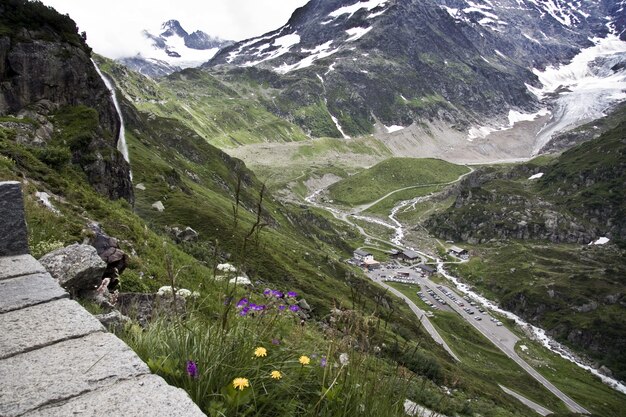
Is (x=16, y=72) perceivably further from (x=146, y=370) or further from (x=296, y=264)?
(x=146, y=370)

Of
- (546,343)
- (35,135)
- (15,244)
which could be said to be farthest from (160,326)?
(546,343)

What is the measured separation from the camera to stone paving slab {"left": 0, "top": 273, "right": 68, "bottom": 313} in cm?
479

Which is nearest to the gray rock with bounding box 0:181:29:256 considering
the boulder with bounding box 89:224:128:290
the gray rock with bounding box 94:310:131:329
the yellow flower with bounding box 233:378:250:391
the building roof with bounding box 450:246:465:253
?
the gray rock with bounding box 94:310:131:329

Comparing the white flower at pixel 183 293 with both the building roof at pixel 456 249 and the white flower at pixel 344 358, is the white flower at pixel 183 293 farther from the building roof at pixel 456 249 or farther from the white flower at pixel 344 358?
the building roof at pixel 456 249

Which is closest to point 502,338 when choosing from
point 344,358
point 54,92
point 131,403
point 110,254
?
point 54,92

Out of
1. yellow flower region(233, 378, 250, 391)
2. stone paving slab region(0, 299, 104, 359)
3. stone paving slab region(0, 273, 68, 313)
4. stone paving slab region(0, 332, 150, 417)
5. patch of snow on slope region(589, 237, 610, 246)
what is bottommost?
patch of snow on slope region(589, 237, 610, 246)

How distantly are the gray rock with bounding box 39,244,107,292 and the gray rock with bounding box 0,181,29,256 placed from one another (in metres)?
0.78

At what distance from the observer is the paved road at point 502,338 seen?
75812 mm

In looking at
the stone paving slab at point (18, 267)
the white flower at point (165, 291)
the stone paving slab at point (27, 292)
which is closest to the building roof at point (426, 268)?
the white flower at point (165, 291)

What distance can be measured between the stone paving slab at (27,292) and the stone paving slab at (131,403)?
2.19m

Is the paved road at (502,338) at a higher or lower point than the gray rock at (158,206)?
lower

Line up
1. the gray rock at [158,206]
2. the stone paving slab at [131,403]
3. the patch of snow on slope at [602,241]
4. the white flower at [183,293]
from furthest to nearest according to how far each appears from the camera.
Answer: the patch of snow on slope at [602,241]
the gray rock at [158,206]
the white flower at [183,293]
the stone paving slab at [131,403]

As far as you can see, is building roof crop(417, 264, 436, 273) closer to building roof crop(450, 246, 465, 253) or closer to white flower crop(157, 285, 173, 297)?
building roof crop(450, 246, 465, 253)

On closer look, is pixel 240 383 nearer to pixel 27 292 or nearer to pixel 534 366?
pixel 27 292
